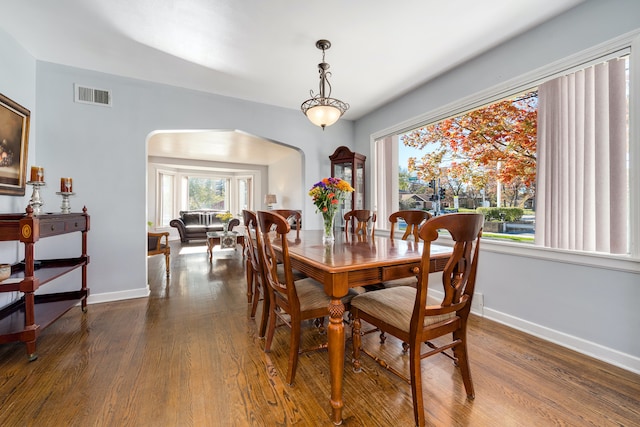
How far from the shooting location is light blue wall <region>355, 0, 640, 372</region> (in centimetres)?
170

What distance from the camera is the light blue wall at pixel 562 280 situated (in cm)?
170

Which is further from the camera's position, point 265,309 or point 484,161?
point 484,161

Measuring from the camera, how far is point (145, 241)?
3.06m

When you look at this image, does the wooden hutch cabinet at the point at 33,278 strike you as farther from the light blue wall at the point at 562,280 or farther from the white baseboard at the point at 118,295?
the light blue wall at the point at 562,280

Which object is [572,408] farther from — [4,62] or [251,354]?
[4,62]

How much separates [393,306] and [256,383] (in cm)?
93

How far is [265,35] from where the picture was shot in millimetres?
2232

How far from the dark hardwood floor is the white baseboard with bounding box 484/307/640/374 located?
7cm

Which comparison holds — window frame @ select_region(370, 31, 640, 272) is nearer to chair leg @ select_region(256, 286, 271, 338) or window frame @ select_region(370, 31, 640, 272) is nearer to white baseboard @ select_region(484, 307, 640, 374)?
white baseboard @ select_region(484, 307, 640, 374)

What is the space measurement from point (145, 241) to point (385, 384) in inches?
117

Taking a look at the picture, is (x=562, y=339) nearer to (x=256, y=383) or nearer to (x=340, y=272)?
(x=340, y=272)

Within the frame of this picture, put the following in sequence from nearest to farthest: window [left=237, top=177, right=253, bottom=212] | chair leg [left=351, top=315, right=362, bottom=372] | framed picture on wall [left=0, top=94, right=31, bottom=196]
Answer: chair leg [left=351, top=315, right=362, bottom=372] → framed picture on wall [left=0, top=94, right=31, bottom=196] → window [left=237, top=177, right=253, bottom=212]

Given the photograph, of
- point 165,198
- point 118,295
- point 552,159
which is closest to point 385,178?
point 552,159

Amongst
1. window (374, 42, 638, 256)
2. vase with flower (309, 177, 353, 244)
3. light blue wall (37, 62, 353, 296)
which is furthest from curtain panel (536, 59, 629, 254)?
light blue wall (37, 62, 353, 296)
